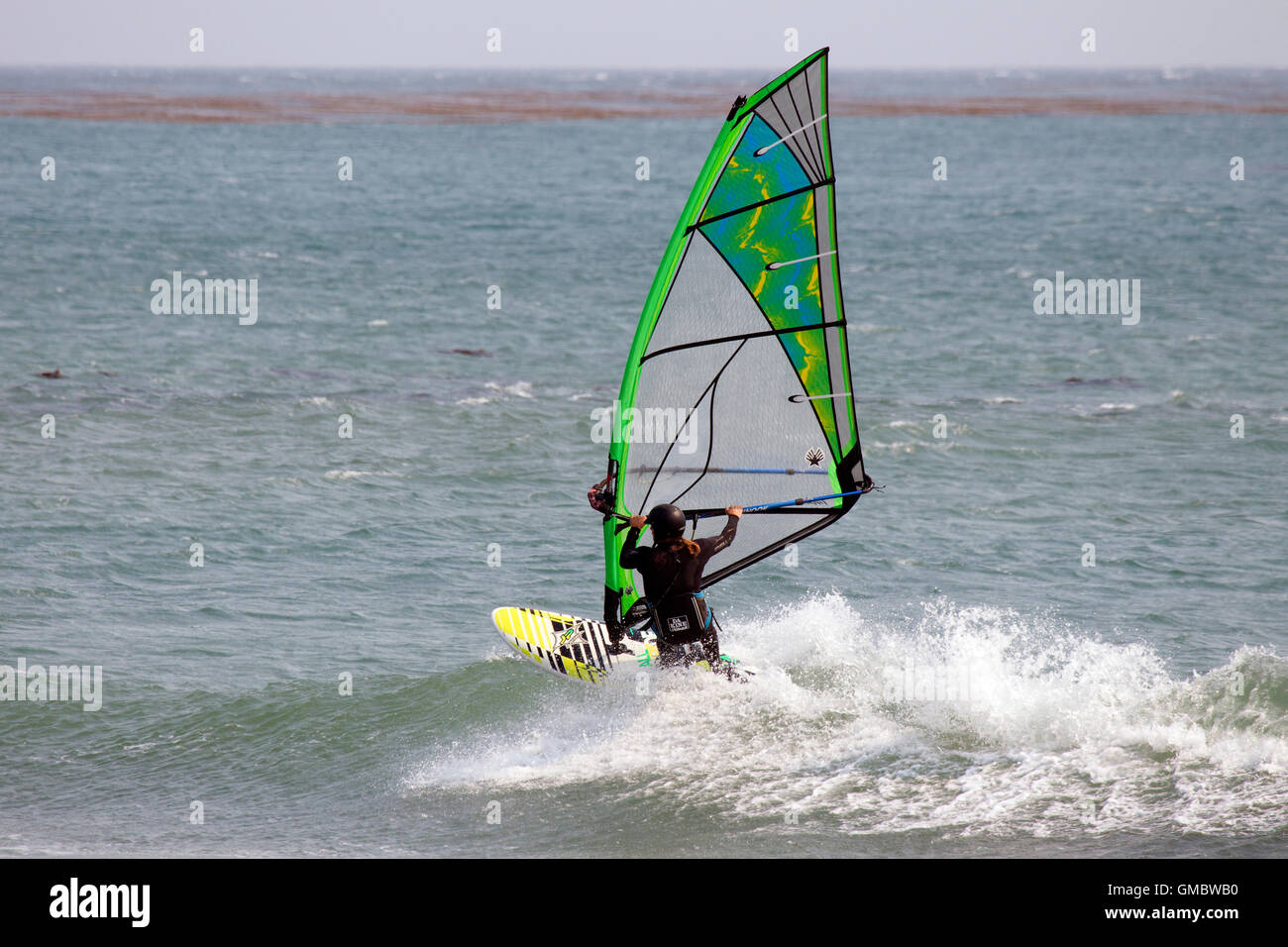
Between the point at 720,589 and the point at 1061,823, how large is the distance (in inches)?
209

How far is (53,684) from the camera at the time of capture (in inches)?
446

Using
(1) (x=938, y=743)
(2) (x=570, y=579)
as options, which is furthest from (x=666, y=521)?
(2) (x=570, y=579)

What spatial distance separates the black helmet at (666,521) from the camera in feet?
31.2

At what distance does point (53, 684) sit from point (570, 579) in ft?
15.9

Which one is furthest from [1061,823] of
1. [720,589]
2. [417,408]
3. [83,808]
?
[417,408]

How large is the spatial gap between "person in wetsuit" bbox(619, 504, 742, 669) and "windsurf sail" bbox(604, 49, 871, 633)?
0.38m

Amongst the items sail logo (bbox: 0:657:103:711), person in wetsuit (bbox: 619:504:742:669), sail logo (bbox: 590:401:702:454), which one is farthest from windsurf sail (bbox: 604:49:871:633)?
sail logo (bbox: 0:657:103:711)

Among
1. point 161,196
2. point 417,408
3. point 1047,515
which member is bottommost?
point 1047,515

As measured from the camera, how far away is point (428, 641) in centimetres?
1234

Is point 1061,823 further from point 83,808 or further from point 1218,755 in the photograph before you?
point 83,808

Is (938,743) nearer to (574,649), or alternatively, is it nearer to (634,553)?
(634,553)

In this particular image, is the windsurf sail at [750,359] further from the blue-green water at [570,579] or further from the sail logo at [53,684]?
the sail logo at [53,684]

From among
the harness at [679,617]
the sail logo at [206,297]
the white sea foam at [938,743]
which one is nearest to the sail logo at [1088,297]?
the sail logo at [206,297]

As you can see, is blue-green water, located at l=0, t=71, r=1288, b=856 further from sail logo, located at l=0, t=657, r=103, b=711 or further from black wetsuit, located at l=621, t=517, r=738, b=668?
black wetsuit, located at l=621, t=517, r=738, b=668
